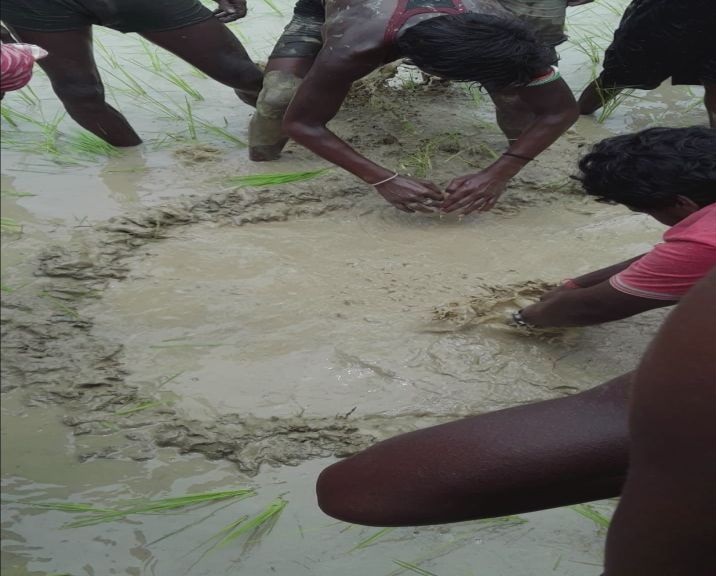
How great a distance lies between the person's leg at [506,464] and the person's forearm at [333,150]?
1.46 meters

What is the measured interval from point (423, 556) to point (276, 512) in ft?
0.92

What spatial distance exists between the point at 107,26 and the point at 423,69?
3.37 feet

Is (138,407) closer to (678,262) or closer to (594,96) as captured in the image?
(678,262)

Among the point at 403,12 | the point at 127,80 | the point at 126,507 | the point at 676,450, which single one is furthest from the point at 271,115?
the point at 676,450

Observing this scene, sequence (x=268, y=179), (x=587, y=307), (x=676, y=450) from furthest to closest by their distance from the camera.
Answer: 1. (x=268, y=179)
2. (x=587, y=307)
3. (x=676, y=450)

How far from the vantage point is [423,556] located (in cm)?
157

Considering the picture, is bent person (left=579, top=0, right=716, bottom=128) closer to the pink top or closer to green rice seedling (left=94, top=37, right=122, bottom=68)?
the pink top

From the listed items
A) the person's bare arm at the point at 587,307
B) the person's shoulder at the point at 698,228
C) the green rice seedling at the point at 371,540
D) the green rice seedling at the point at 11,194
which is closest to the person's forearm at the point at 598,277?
the person's bare arm at the point at 587,307

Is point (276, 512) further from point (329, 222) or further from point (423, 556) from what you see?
point (329, 222)

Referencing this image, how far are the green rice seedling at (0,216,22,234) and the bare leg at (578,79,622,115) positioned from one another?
2.81 m

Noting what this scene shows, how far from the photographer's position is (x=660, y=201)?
6.09ft

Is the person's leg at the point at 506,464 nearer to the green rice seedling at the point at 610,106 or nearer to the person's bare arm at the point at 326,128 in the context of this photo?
the person's bare arm at the point at 326,128

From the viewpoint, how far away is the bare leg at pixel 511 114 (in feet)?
10.0

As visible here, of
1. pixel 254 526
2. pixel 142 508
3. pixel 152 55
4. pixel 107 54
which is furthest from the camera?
pixel 152 55
